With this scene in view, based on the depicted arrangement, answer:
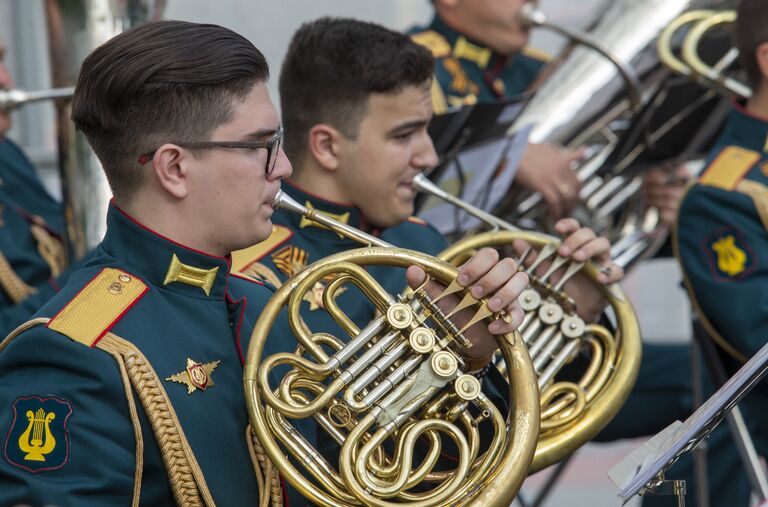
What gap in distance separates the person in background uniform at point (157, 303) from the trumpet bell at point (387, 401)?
0.32ft

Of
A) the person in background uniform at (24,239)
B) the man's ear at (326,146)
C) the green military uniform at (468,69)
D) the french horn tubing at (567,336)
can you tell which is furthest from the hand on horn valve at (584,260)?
the green military uniform at (468,69)

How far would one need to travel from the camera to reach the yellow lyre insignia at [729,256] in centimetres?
291

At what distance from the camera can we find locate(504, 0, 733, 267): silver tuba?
3.41m

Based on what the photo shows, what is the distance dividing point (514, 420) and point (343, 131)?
88cm

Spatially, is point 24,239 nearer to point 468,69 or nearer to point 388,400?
point 468,69

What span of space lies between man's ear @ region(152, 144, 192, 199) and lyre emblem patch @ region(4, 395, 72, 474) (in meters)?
0.35

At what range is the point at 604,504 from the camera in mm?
5023

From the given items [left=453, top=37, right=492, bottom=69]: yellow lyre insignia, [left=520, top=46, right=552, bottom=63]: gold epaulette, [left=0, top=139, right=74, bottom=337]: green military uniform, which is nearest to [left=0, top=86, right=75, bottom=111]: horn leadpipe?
[left=0, top=139, right=74, bottom=337]: green military uniform

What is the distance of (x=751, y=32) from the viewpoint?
9.92 ft

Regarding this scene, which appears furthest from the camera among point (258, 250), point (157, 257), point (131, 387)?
point (258, 250)

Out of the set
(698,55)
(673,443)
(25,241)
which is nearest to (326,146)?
(25,241)

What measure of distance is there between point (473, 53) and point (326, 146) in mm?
1416

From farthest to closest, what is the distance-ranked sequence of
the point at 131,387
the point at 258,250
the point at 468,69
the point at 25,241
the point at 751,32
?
1. the point at 468,69
2. the point at 25,241
3. the point at 751,32
4. the point at 258,250
5. the point at 131,387

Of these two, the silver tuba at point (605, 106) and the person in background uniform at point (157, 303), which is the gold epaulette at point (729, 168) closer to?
the silver tuba at point (605, 106)
